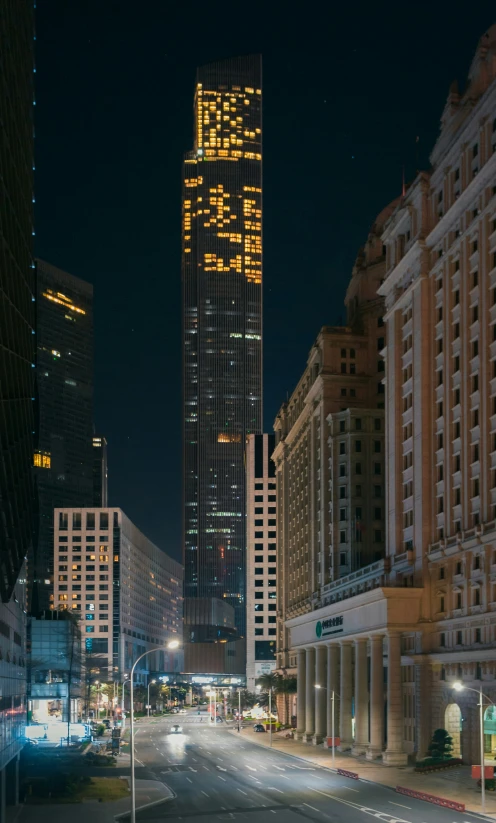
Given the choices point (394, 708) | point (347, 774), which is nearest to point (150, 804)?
point (347, 774)

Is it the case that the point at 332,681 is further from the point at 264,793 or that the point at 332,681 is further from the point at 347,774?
the point at 264,793

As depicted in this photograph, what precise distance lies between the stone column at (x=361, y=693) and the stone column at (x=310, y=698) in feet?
90.5

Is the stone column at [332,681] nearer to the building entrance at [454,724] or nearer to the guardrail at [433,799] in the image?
the building entrance at [454,724]

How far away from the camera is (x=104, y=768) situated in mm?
104750

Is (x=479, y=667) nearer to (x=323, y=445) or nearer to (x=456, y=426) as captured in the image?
(x=456, y=426)

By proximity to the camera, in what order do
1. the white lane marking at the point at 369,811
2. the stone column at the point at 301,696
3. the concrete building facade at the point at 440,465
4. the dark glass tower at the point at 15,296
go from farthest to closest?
the stone column at the point at 301,696
the concrete building facade at the point at 440,465
the white lane marking at the point at 369,811
the dark glass tower at the point at 15,296

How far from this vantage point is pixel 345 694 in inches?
5005

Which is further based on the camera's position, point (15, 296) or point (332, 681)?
point (332, 681)

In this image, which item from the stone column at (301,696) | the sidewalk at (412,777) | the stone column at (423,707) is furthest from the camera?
the stone column at (301,696)

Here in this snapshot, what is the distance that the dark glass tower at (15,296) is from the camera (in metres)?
58.5

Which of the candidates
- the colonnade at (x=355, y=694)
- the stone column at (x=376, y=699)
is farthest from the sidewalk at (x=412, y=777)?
the colonnade at (x=355, y=694)

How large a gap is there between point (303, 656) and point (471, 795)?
276 feet

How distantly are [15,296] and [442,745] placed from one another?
57210mm

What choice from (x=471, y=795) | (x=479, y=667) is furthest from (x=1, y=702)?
(x=479, y=667)
